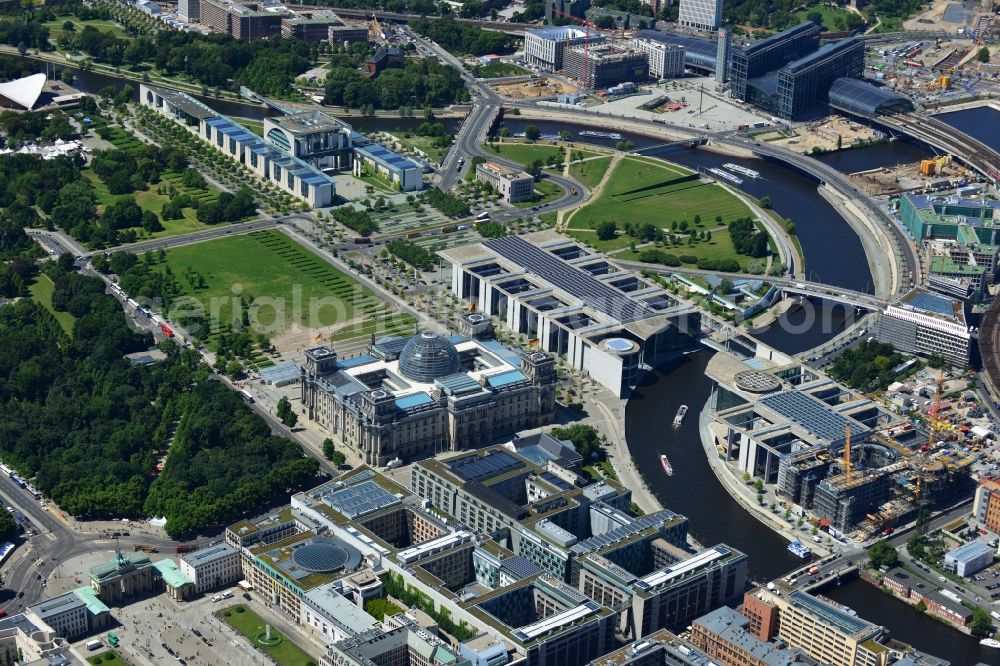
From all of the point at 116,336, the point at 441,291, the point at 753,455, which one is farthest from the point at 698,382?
the point at 116,336

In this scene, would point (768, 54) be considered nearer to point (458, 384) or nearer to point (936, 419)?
point (936, 419)

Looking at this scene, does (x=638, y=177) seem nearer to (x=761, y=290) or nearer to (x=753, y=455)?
(x=761, y=290)

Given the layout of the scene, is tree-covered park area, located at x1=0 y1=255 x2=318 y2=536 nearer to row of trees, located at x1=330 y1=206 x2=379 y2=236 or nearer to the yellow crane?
row of trees, located at x1=330 y1=206 x2=379 y2=236

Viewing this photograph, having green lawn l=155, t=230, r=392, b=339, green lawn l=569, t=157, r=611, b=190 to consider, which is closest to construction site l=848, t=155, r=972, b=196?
green lawn l=569, t=157, r=611, b=190

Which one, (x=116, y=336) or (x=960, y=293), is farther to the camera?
(x=960, y=293)

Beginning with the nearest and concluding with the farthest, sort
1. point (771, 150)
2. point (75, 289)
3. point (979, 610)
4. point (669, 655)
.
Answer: point (669, 655) < point (979, 610) < point (75, 289) < point (771, 150)

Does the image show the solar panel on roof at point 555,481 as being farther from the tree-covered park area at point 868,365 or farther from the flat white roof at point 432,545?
the tree-covered park area at point 868,365
